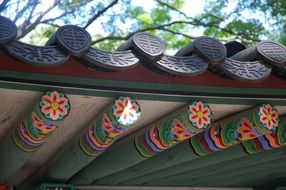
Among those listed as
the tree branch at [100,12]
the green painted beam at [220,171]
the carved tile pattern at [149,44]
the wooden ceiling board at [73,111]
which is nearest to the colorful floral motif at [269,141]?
the wooden ceiling board at [73,111]

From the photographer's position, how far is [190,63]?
2.67 meters

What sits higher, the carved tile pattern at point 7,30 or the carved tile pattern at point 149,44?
the carved tile pattern at point 7,30

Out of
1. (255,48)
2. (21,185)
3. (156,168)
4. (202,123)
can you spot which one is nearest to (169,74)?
(202,123)

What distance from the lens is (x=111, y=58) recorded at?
99.1 inches

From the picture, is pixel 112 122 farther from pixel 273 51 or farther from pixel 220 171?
pixel 220 171

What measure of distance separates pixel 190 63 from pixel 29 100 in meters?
0.93

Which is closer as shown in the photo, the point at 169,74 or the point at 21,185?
the point at 169,74

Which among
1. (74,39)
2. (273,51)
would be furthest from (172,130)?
(74,39)

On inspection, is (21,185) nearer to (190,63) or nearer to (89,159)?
(89,159)

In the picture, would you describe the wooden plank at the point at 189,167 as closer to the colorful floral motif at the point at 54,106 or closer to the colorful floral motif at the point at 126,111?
the colorful floral motif at the point at 126,111

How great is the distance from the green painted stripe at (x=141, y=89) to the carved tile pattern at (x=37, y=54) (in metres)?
0.17

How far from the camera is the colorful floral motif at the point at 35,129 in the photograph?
252cm

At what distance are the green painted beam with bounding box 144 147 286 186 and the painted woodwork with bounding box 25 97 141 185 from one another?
0.99 metres

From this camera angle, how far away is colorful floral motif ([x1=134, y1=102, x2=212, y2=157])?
9.28ft
